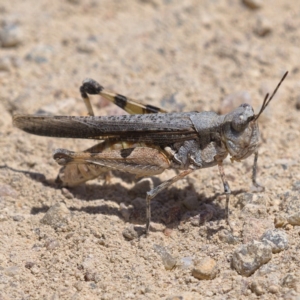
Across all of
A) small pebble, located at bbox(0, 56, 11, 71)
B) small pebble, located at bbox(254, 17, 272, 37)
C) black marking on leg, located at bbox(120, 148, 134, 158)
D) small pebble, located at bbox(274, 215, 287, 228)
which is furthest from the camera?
small pebble, located at bbox(254, 17, 272, 37)

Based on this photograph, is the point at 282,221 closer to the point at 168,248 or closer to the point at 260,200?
the point at 260,200

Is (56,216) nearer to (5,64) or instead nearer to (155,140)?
(155,140)

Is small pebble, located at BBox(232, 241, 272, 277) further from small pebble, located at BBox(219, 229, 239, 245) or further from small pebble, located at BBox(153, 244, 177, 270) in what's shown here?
small pebble, located at BBox(153, 244, 177, 270)

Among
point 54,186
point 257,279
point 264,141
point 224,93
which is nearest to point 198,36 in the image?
point 224,93

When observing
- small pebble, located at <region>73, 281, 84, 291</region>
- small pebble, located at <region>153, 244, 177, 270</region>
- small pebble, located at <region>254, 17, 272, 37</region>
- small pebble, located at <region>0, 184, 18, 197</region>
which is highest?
small pebble, located at <region>254, 17, 272, 37</region>

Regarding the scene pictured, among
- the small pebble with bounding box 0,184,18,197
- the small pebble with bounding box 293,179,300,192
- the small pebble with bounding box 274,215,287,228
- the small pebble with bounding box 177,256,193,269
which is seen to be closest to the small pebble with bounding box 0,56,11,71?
the small pebble with bounding box 0,184,18,197

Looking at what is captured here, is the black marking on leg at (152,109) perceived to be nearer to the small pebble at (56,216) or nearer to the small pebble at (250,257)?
the small pebble at (56,216)

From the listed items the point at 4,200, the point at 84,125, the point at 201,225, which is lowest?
the point at 4,200
